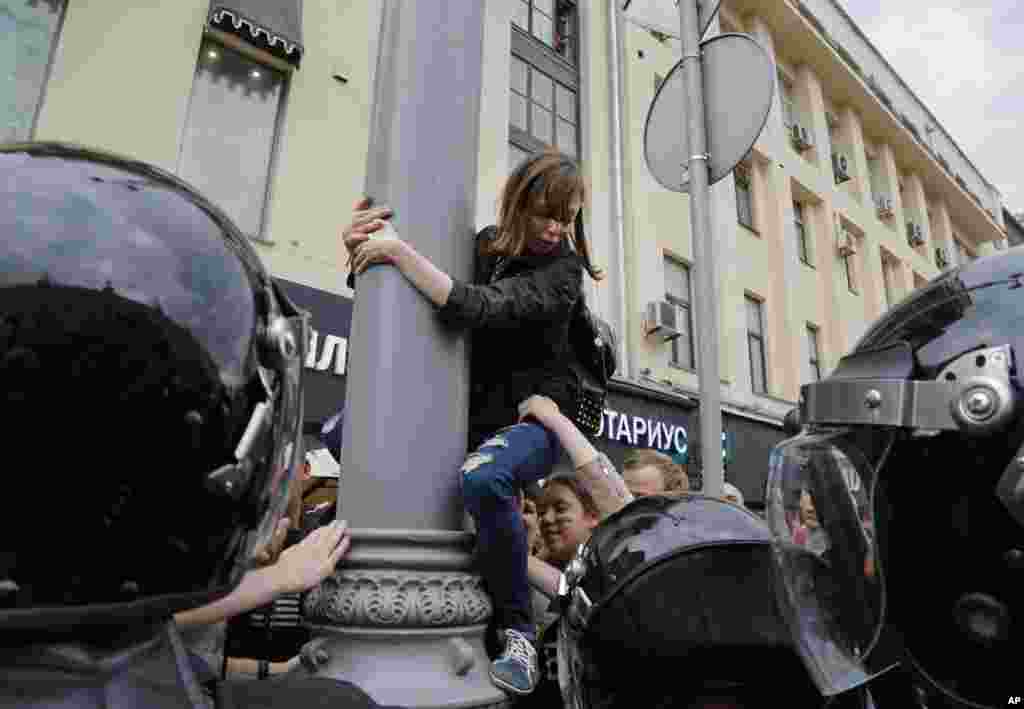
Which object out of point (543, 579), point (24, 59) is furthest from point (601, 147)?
point (543, 579)

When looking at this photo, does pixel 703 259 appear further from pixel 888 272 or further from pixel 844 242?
pixel 888 272

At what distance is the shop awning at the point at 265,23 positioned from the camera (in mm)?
5570

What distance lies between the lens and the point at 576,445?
4.98 feet

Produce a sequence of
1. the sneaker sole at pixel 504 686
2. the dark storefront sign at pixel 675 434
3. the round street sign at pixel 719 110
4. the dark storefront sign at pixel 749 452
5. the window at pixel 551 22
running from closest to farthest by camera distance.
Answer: the sneaker sole at pixel 504 686
the round street sign at pixel 719 110
the dark storefront sign at pixel 675 434
the window at pixel 551 22
the dark storefront sign at pixel 749 452

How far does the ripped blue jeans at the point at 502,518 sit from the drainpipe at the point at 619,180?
22.9 feet

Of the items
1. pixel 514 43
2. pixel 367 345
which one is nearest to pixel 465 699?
pixel 367 345

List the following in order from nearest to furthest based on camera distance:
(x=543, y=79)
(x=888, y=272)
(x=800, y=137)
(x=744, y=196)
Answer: (x=543, y=79) < (x=744, y=196) < (x=800, y=137) < (x=888, y=272)

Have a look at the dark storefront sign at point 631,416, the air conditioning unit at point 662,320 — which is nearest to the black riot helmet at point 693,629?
the dark storefront sign at point 631,416

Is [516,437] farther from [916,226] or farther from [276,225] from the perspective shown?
[916,226]

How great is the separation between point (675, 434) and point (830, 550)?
303 inches

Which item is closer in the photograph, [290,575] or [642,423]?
[290,575]

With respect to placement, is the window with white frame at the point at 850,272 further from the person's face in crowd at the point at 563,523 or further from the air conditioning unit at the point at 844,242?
the person's face in crowd at the point at 563,523

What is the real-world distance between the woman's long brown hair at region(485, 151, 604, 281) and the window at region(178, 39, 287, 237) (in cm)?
461

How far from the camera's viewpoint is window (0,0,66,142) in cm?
480
